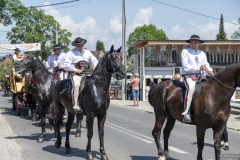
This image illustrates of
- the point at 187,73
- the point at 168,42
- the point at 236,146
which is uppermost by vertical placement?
the point at 168,42

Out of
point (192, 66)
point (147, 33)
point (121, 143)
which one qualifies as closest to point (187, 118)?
point (192, 66)

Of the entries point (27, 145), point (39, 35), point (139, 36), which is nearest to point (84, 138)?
point (27, 145)

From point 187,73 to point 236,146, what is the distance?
11.6ft

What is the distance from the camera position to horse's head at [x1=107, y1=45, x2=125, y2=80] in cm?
895

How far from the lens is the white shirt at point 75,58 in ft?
32.9

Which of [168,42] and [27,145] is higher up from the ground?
[168,42]

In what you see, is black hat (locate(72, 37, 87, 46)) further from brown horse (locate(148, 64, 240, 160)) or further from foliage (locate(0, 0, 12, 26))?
foliage (locate(0, 0, 12, 26))

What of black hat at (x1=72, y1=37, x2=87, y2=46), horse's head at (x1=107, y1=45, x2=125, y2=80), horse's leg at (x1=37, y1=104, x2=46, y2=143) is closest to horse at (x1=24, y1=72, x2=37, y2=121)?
horse's leg at (x1=37, y1=104, x2=46, y2=143)

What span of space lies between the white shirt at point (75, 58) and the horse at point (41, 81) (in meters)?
2.78

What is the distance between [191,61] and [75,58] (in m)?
2.73

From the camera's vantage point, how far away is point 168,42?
103ft

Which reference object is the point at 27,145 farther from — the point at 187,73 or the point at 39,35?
the point at 39,35

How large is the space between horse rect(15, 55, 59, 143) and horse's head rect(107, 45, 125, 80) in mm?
3904

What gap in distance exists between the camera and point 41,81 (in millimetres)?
12953
